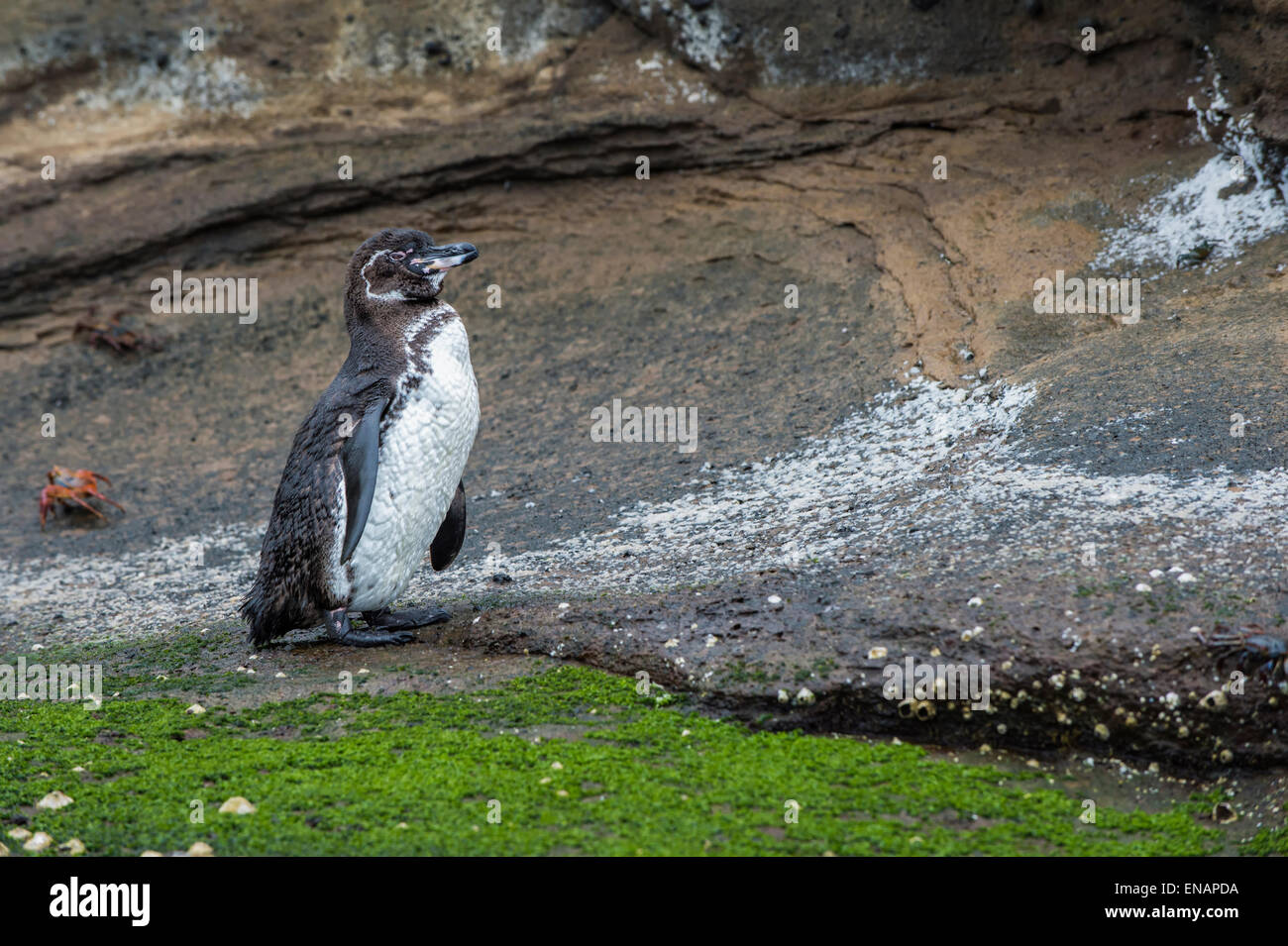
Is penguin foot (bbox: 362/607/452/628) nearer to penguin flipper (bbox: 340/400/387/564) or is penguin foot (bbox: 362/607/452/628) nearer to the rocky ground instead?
the rocky ground

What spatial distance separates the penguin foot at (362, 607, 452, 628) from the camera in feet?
19.4

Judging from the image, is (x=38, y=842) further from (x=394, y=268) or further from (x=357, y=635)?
(x=394, y=268)

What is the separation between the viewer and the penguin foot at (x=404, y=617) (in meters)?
5.90

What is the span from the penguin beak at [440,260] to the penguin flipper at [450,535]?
1.15 metres

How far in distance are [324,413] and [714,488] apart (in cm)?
263

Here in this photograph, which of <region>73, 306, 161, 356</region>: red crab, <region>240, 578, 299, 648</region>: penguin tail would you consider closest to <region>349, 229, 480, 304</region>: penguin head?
<region>240, 578, 299, 648</region>: penguin tail

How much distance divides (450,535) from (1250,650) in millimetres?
3827

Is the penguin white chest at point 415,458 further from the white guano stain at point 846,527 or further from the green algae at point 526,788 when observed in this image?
the green algae at point 526,788

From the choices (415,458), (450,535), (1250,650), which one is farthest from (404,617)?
(1250,650)

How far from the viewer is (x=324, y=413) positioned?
5.64 meters

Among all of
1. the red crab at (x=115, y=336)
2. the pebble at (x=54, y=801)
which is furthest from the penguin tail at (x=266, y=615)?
the red crab at (x=115, y=336)

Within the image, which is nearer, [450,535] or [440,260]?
[440,260]

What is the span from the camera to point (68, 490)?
29.4 ft
